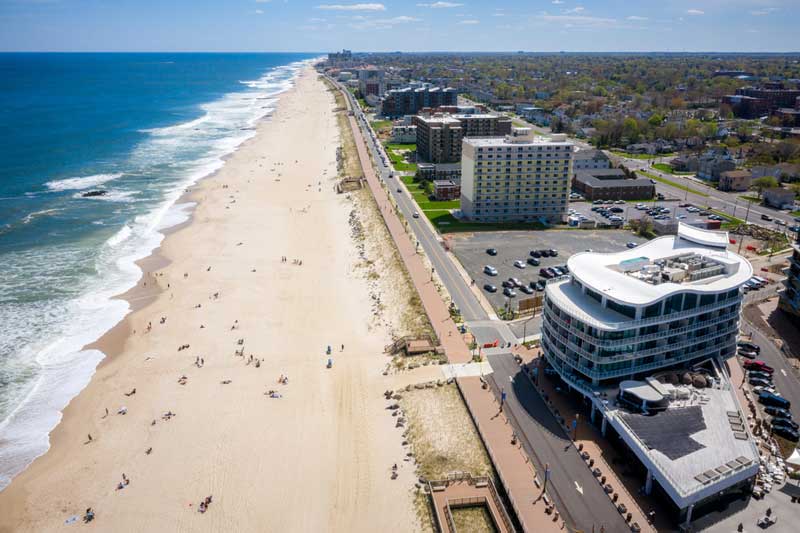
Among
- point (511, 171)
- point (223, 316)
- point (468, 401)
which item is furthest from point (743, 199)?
point (223, 316)

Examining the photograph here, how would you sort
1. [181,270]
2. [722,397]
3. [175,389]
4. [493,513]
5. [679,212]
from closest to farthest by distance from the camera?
[493,513], [722,397], [175,389], [181,270], [679,212]

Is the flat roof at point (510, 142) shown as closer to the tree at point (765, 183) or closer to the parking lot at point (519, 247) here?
the parking lot at point (519, 247)

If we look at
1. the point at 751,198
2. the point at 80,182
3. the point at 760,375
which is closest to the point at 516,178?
the point at 760,375

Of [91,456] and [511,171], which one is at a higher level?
Result: [511,171]

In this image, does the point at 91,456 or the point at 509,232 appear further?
the point at 509,232

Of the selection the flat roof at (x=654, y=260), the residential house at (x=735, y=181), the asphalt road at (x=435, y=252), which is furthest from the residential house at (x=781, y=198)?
the asphalt road at (x=435, y=252)

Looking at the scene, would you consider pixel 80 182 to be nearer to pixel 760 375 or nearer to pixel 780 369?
pixel 760 375

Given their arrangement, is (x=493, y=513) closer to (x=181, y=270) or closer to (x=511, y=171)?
(x=181, y=270)
